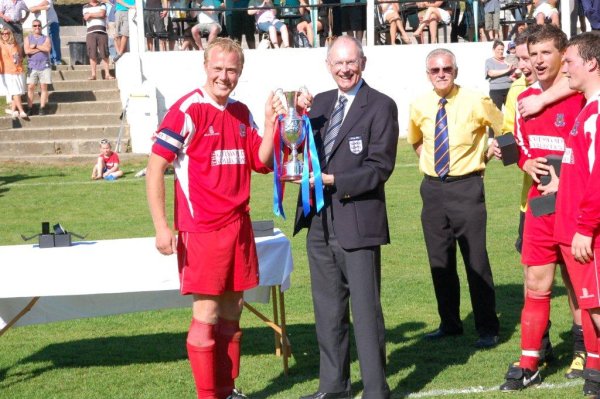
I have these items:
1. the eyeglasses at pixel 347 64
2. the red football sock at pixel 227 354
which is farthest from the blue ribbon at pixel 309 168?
the red football sock at pixel 227 354

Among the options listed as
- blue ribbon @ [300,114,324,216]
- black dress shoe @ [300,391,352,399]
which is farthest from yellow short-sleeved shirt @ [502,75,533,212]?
black dress shoe @ [300,391,352,399]

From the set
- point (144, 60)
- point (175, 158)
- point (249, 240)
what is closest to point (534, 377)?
point (249, 240)

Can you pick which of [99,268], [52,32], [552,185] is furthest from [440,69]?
[52,32]

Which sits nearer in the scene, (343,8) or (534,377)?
(534,377)

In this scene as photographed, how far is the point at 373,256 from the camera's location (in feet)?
20.0

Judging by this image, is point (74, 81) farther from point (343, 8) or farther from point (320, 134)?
point (320, 134)

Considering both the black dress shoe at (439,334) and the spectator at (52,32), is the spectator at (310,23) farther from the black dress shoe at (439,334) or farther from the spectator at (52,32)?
the black dress shoe at (439,334)

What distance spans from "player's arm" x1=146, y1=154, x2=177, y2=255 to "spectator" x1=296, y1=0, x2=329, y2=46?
1501cm

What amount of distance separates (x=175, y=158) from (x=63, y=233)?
1.28m

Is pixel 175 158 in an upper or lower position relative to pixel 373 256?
upper

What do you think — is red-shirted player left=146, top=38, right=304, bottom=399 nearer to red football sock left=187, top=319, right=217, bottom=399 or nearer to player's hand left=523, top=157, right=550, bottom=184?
red football sock left=187, top=319, right=217, bottom=399

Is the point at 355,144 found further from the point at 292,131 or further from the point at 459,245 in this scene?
the point at 459,245

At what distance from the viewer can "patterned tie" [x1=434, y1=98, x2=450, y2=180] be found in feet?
24.9

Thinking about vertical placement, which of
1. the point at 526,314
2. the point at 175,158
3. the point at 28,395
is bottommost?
the point at 28,395
